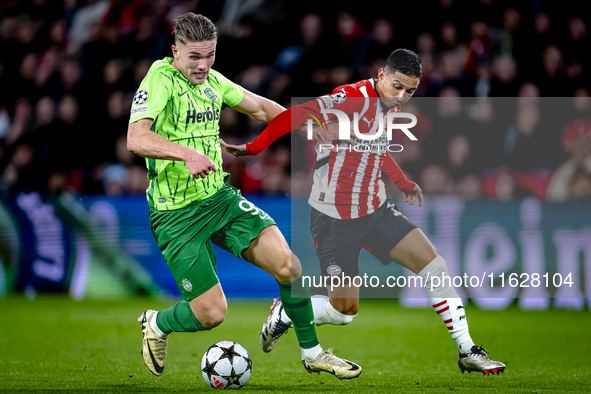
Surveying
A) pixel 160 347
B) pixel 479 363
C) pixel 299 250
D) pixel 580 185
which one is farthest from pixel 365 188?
pixel 580 185

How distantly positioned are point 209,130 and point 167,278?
13.7ft

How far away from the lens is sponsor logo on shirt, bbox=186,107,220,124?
412 cm

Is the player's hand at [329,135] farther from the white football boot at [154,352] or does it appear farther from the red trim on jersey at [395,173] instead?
the white football boot at [154,352]

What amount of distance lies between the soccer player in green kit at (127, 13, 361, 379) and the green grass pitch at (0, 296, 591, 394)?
1.36 ft

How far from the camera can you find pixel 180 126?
13.4 ft

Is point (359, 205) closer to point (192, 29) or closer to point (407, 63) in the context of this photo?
point (407, 63)

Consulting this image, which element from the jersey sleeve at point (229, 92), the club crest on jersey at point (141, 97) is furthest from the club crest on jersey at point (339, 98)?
the club crest on jersey at point (141, 97)

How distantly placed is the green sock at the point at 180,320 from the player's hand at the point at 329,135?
1.51 meters

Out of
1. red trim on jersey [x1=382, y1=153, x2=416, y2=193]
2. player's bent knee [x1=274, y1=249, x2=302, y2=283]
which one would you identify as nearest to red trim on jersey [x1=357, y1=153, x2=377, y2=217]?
red trim on jersey [x1=382, y1=153, x2=416, y2=193]

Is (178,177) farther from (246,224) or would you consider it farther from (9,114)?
(9,114)

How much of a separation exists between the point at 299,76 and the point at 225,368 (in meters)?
5.31

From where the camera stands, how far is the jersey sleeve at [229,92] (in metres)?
4.42

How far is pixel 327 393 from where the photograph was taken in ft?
12.7

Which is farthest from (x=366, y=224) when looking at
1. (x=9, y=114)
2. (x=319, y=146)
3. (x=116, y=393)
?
(x=9, y=114)
